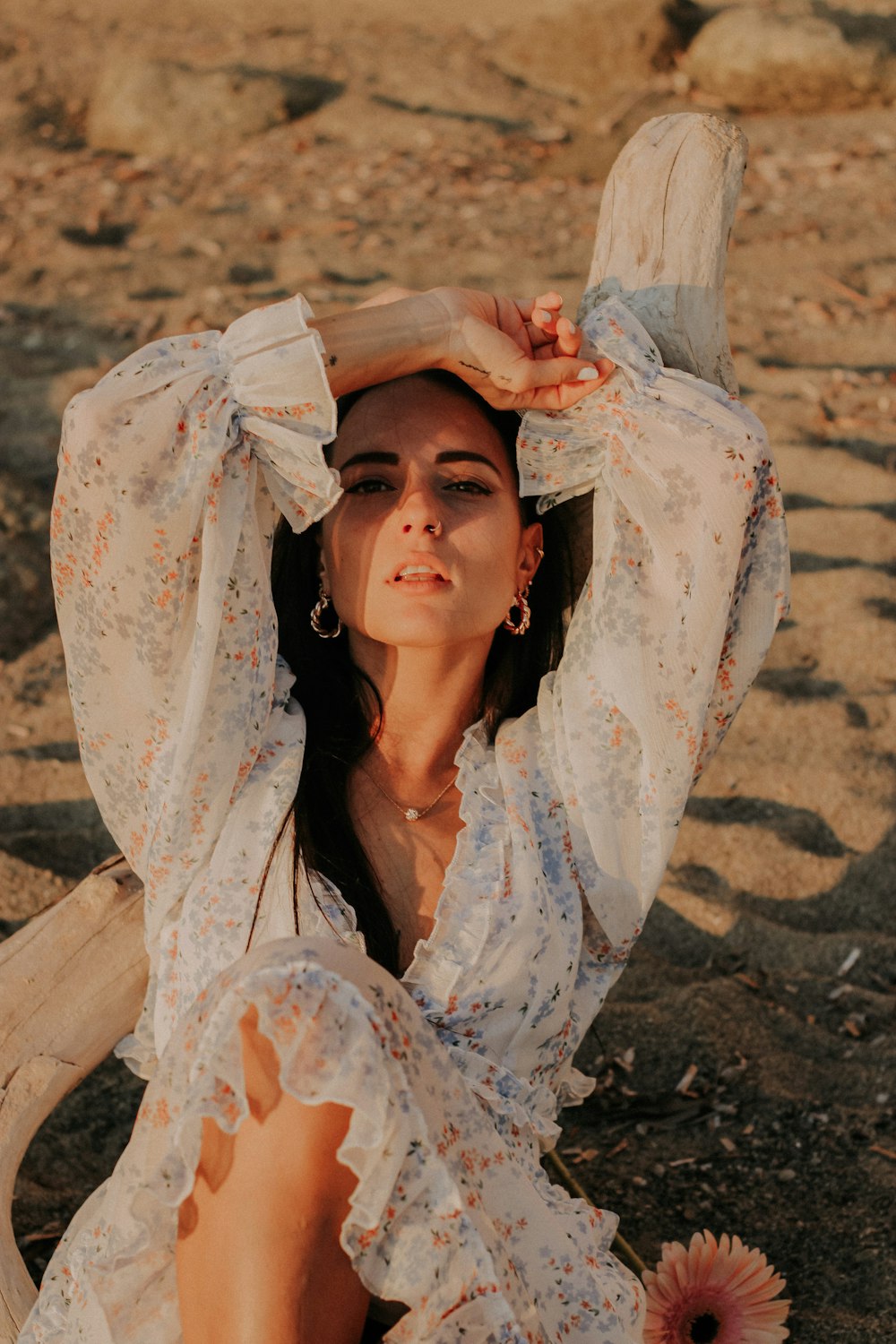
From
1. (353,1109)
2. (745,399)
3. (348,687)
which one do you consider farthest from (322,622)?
(745,399)

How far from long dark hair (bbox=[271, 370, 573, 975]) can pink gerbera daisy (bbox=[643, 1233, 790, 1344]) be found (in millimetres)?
716

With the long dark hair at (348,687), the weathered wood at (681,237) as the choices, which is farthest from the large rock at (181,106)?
the long dark hair at (348,687)

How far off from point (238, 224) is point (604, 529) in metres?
4.58

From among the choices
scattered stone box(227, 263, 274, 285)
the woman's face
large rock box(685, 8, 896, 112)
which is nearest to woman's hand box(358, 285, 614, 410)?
the woman's face

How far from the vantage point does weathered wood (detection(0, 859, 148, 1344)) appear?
2.50 m

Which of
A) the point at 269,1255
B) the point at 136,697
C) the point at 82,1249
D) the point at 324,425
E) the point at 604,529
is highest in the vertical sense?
the point at 324,425

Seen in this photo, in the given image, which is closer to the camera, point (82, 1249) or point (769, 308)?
point (82, 1249)

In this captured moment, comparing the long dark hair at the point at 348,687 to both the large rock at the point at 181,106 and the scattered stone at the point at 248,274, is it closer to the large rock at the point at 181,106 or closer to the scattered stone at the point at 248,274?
the scattered stone at the point at 248,274

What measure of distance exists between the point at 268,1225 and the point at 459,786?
2.88ft

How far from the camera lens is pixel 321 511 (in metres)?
2.30

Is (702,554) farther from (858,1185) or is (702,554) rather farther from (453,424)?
(858,1185)

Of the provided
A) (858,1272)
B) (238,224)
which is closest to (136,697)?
(858,1272)

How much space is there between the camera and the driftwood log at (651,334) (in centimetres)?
256

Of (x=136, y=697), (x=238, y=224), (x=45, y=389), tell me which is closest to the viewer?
(x=136, y=697)
